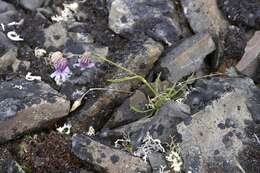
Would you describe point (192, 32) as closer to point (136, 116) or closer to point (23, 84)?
point (136, 116)

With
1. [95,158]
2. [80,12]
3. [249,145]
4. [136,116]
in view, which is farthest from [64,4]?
[249,145]

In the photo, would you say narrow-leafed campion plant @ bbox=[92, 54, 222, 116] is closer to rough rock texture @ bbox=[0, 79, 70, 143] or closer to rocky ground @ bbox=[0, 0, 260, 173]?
rocky ground @ bbox=[0, 0, 260, 173]

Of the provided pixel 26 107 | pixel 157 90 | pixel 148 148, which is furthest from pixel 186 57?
pixel 26 107

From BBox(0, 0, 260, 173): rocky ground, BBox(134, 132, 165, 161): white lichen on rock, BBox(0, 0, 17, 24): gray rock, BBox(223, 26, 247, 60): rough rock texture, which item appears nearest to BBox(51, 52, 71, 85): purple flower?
BBox(0, 0, 260, 173): rocky ground

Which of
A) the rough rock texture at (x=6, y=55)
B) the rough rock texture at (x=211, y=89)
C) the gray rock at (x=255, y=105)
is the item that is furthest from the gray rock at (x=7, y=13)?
the gray rock at (x=255, y=105)

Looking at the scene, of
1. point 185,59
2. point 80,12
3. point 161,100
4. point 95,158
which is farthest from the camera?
point 80,12

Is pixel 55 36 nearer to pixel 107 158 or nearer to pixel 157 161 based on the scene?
pixel 107 158
